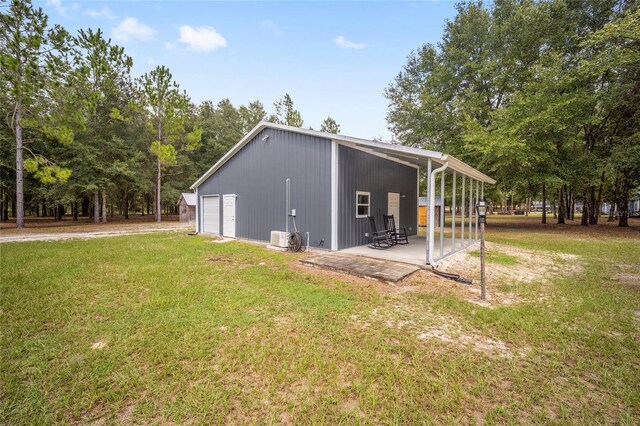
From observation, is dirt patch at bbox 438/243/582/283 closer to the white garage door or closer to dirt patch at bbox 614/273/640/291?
dirt patch at bbox 614/273/640/291

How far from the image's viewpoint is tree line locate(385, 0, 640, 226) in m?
12.2

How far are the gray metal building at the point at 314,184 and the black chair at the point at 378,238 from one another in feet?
0.78

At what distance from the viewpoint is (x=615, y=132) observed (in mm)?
14828

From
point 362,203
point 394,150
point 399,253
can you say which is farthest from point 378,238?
point 394,150

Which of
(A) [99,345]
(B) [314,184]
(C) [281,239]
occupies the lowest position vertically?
(A) [99,345]

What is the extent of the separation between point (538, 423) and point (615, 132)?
67.6 feet

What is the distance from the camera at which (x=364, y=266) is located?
599 centimetres

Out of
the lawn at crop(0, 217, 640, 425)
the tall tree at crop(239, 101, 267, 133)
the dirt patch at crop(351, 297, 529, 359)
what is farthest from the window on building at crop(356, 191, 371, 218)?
the tall tree at crop(239, 101, 267, 133)

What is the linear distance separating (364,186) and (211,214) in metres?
7.63

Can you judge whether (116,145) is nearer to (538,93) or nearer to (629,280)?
(538,93)

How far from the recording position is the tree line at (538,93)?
1216cm

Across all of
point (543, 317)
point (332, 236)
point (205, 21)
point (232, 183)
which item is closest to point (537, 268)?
point (543, 317)

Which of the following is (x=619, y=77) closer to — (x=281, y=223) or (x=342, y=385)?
(x=281, y=223)

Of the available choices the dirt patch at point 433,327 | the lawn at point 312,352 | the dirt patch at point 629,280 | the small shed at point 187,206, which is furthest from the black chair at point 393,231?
the small shed at point 187,206
